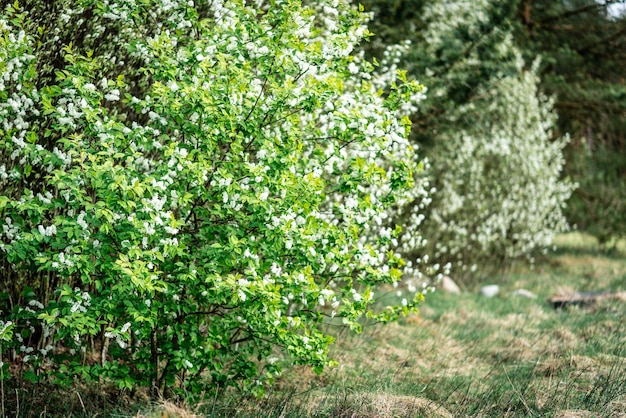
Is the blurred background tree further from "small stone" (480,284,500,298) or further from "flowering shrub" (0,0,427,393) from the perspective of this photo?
"flowering shrub" (0,0,427,393)

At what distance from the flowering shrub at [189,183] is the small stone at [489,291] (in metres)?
6.67

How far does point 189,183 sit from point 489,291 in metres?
8.05

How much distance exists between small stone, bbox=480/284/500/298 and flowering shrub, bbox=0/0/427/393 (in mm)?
6671

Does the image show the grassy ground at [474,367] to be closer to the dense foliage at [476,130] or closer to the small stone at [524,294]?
the small stone at [524,294]

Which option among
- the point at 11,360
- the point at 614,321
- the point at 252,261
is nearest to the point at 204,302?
the point at 252,261

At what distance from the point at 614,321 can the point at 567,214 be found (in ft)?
26.8

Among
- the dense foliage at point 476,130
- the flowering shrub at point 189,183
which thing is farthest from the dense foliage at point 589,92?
the flowering shrub at point 189,183

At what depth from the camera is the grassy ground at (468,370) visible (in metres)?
5.29

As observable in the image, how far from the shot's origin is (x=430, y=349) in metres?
7.88

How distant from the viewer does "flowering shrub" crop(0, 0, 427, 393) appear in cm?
453

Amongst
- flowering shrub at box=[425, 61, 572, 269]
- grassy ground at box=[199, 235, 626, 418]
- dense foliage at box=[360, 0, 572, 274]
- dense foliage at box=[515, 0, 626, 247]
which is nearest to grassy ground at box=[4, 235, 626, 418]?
grassy ground at box=[199, 235, 626, 418]

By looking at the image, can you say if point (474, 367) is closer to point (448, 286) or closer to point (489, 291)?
point (448, 286)

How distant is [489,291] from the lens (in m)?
11.8

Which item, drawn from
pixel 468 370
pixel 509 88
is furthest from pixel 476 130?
pixel 468 370
